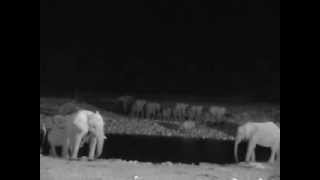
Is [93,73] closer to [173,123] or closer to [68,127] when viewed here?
[173,123]

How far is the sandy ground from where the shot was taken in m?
3.13

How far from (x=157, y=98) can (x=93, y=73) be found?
2.50ft

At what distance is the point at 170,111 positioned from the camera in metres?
6.24

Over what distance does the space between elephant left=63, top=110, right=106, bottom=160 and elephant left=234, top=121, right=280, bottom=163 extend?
1110 mm

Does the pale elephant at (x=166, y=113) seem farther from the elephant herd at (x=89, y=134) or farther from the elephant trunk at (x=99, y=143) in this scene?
the elephant trunk at (x=99, y=143)

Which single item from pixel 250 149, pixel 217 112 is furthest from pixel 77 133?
pixel 217 112

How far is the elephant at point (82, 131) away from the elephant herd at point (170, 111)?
85.7 inches

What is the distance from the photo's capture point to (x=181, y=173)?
3346 millimetres

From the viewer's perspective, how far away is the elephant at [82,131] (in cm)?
384

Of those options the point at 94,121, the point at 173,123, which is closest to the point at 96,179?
the point at 94,121

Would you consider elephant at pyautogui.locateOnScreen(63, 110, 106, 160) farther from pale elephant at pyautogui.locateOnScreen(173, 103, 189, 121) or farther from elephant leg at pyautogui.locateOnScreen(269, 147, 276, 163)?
pale elephant at pyautogui.locateOnScreen(173, 103, 189, 121)

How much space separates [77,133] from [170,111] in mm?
2461
